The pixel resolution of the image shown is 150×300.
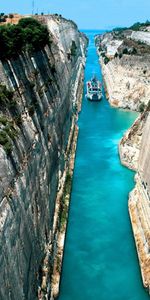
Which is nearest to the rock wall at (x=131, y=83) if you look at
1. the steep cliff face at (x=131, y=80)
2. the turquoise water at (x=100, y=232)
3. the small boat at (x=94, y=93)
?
the steep cliff face at (x=131, y=80)

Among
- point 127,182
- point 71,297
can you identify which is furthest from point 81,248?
point 127,182

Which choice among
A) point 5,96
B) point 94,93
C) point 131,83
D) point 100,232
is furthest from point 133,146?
point 94,93

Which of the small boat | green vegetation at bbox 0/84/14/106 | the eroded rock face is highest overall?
green vegetation at bbox 0/84/14/106

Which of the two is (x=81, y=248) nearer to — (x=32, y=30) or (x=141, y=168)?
(x=141, y=168)

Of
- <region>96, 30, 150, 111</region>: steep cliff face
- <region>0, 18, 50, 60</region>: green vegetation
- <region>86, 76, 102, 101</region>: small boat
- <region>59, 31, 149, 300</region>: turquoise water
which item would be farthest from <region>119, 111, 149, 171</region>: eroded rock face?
<region>86, 76, 102, 101</region>: small boat

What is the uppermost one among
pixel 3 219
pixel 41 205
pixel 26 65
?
pixel 26 65

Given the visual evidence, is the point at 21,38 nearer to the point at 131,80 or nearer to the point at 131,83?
the point at 131,83

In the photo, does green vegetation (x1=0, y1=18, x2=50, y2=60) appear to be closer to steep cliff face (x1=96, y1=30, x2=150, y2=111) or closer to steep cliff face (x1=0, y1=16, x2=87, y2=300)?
steep cliff face (x1=0, y1=16, x2=87, y2=300)
